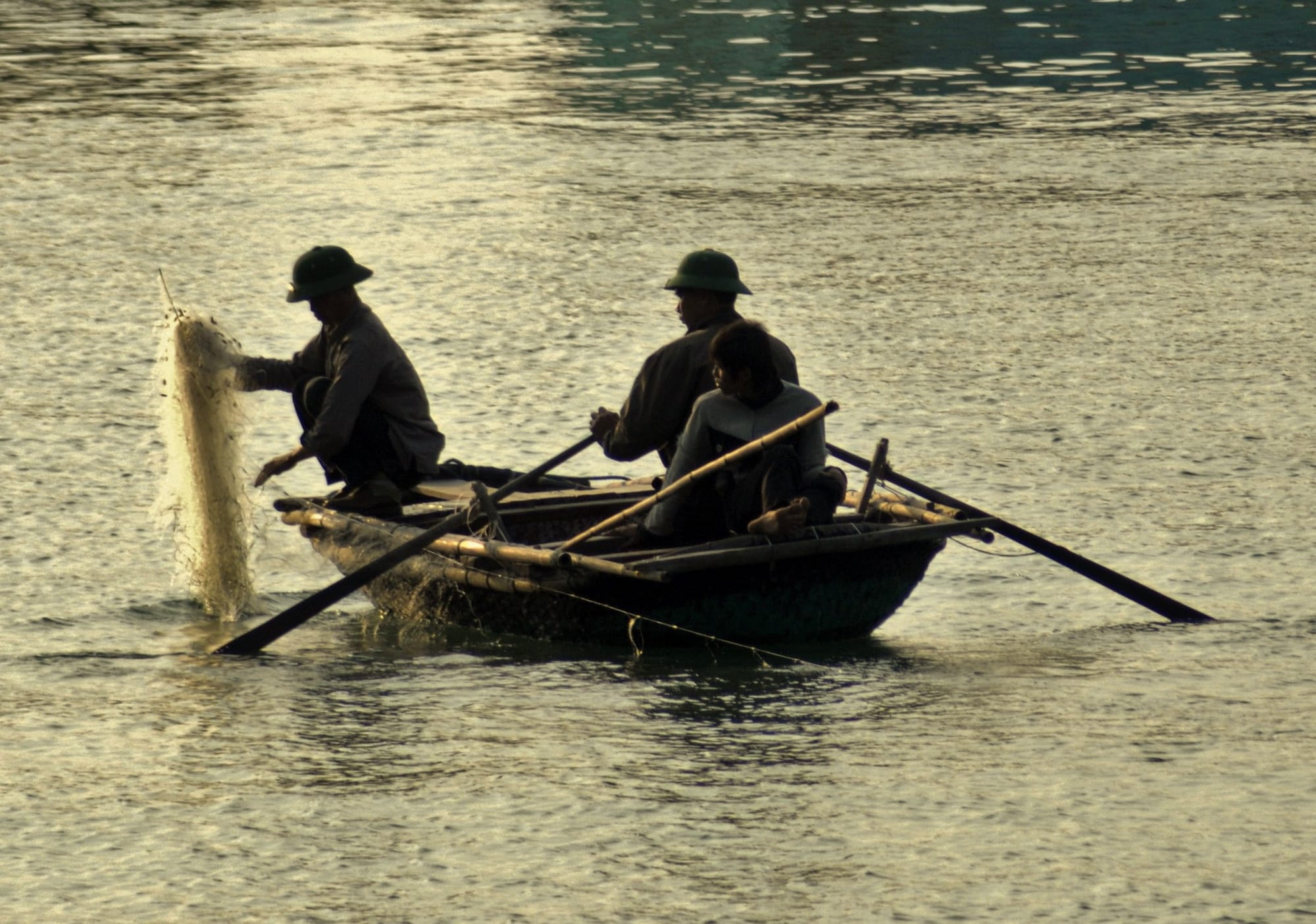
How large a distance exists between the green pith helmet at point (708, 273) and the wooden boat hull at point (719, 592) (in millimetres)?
1078

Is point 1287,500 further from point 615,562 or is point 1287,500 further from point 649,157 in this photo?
point 649,157

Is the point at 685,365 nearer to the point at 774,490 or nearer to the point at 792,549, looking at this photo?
the point at 774,490

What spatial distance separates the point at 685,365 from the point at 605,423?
47 cm

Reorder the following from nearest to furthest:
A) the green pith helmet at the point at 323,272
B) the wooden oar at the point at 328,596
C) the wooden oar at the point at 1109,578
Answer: the wooden oar at the point at 328,596
the wooden oar at the point at 1109,578
the green pith helmet at the point at 323,272

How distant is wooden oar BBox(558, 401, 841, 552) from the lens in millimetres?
7945

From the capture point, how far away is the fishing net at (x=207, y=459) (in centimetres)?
953

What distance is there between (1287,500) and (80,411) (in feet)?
22.2

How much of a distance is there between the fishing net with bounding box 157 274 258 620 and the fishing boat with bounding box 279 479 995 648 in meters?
0.55

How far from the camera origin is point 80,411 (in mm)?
12828

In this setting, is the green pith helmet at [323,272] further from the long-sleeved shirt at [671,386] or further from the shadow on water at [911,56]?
the shadow on water at [911,56]

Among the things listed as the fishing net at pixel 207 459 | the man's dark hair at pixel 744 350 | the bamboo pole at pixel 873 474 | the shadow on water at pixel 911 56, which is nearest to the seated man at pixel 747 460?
the man's dark hair at pixel 744 350

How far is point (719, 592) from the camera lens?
8266 millimetres

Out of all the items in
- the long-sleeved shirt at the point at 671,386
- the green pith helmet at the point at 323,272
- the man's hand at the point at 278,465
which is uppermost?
the green pith helmet at the point at 323,272

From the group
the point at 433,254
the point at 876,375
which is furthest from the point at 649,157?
the point at 876,375
